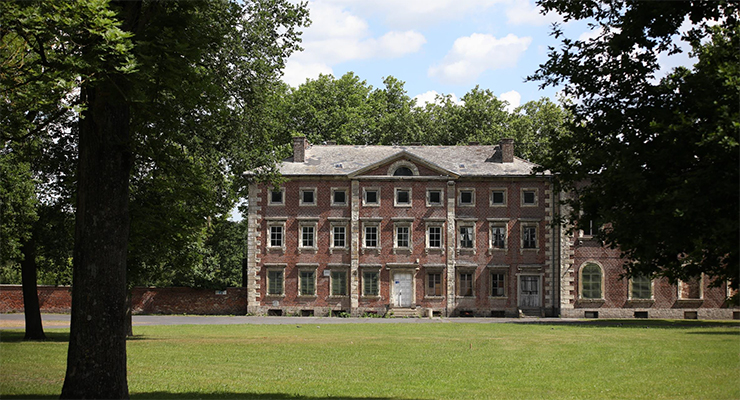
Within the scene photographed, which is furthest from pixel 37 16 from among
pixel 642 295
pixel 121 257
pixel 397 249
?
pixel 642 295

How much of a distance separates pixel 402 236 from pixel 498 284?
22.3 ft

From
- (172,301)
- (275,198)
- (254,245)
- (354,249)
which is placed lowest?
(172,301)

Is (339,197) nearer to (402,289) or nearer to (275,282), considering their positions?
(275,282)

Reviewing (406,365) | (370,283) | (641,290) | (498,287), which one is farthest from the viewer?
(370,283)

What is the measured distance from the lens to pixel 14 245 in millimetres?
25109

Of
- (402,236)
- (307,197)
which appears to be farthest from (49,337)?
(402,236)

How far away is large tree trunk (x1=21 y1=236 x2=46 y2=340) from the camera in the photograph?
2734 centimetres

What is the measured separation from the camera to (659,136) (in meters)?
11.3

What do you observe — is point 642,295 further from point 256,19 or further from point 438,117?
point 256,19

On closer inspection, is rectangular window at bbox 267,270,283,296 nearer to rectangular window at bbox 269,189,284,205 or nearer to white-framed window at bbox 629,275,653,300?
rectangular window at bbox 269,189,284,205

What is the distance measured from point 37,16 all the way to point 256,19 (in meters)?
16.8

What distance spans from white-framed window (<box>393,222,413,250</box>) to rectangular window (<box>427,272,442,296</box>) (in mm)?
2429

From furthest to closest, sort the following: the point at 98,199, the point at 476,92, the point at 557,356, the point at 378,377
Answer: the point at 476,92
the point at 557,356
the point at 378,377
the point at 98,199

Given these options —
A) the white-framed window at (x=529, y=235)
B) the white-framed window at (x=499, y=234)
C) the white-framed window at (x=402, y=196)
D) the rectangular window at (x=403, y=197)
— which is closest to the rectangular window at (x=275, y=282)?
the white-framed window at (x=402, y=196)
